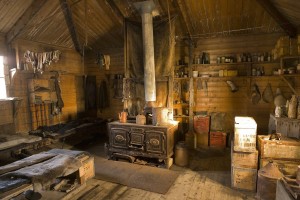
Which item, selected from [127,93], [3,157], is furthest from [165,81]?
[3,157]

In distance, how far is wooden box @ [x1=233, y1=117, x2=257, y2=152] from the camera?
351 cm

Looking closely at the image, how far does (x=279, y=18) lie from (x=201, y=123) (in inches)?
132

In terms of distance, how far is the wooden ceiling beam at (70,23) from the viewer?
5191 mm

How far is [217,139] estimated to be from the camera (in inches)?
235

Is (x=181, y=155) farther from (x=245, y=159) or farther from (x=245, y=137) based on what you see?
(x=245, y=137)

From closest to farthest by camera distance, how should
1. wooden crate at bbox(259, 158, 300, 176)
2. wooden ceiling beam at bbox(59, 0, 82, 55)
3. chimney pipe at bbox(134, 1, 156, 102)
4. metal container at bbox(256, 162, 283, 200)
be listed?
metal container at bbox(256, 162, 283, 200) < wooden crate at bbox(259, 158, 300, 176) < chimney pipe at bbox(134, 1, 156, 102) < wooden ceiling beam at bbox(59, 0, 82, 55)

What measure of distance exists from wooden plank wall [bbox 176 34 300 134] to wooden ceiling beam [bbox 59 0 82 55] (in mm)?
3388

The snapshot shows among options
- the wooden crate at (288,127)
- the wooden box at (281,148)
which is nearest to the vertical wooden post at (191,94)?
the wooden crate at (288,127)

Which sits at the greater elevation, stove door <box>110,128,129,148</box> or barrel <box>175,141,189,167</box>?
stove door <box>110,128,129,148</box>

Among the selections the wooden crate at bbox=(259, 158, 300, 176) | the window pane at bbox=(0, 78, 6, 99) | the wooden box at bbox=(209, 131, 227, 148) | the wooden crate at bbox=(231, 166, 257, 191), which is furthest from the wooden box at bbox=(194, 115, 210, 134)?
the window pane at bbox=(0, 78, 6, 99)

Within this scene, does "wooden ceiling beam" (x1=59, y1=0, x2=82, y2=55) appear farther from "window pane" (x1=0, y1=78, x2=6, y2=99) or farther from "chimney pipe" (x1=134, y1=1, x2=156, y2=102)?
"window pane" (x1=0, y1=78, x2=6, y2=99)

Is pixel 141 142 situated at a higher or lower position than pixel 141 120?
lower

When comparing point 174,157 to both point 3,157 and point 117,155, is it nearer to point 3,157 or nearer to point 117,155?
point 117,155

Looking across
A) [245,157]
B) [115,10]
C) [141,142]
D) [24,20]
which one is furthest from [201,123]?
[24,20]
